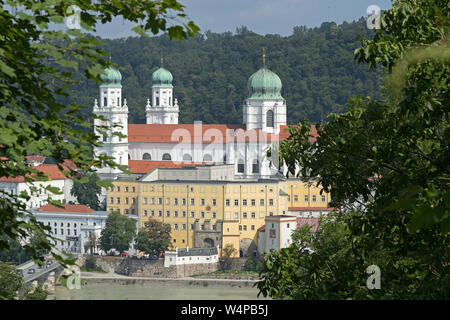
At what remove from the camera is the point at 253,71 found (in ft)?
374

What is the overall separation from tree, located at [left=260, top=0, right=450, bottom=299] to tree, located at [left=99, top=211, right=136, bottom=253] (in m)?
54.6

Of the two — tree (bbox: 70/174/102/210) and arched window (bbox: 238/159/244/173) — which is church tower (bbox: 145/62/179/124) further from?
tree (bbox: 70/174/102/210)

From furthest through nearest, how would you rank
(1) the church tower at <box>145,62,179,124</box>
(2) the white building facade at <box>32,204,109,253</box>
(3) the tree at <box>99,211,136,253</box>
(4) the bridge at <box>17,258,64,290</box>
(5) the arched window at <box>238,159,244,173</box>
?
(1) the church tower at <box>145,62,179,124</box>, (5) the arched window at <box>238,159,244,173</box>, (2) the white building facade at <box>32,204,109,253</box>, (3) the tree at <box>99,211,136,253</box>, (4) the bridge at <box>17,258,64,290</box>

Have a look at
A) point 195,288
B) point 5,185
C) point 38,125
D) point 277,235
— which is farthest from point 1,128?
point 5,185

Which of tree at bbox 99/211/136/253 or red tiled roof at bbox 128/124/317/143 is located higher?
red tiled roof at bbox 128/124/317/143

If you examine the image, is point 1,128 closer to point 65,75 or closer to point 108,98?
point 65,75

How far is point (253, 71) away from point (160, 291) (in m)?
62.8

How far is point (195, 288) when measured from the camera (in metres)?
56.1

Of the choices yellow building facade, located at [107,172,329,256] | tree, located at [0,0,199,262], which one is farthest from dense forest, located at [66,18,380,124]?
tree, located at [0,0,199,262]

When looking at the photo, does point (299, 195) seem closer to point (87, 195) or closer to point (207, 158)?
point (207, 158)

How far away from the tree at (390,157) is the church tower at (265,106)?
70711 mm

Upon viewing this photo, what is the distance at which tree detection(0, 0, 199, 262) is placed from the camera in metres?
5.71

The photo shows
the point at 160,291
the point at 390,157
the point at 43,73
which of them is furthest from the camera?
the point at 160,291

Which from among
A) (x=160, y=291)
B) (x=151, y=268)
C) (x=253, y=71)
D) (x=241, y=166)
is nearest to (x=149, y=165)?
(x=241, y=166)
